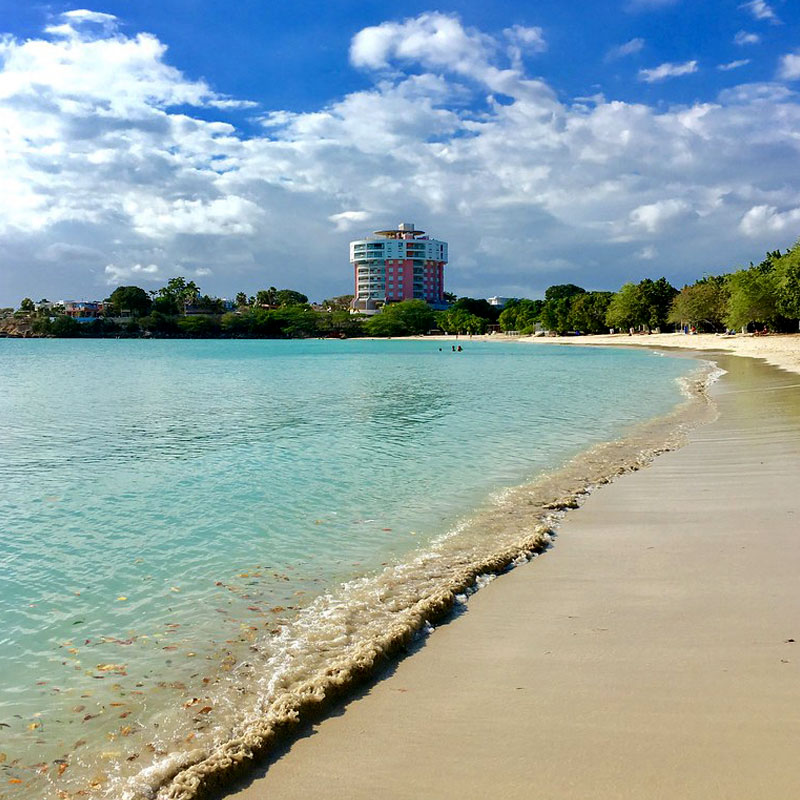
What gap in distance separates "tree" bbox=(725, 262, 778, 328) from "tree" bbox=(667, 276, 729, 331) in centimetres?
1739

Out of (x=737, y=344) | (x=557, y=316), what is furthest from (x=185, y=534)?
(x=557, y=316)

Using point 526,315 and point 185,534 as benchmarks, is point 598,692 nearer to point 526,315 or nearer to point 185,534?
point 185,534

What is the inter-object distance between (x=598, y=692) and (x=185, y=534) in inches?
287

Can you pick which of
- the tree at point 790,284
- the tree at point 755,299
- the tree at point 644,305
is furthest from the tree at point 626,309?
the tree at point 790,284

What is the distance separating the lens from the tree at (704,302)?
111438 mm

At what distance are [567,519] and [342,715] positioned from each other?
6106mm

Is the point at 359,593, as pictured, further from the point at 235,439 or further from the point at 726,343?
the point at 726,343

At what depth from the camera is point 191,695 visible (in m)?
5.37

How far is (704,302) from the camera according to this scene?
112000 millimetres

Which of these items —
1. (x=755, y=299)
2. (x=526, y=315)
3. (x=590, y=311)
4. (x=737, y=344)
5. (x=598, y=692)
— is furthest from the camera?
(x=526, y=315)

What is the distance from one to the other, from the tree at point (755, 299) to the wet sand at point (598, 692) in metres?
85.3

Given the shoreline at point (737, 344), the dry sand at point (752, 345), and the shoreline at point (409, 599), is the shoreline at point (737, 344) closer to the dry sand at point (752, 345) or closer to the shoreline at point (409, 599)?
the dry sand at point (752, 345)

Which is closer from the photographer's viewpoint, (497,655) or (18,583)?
(497,655)

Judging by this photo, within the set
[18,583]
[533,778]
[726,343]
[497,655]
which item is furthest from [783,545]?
[726,343]
